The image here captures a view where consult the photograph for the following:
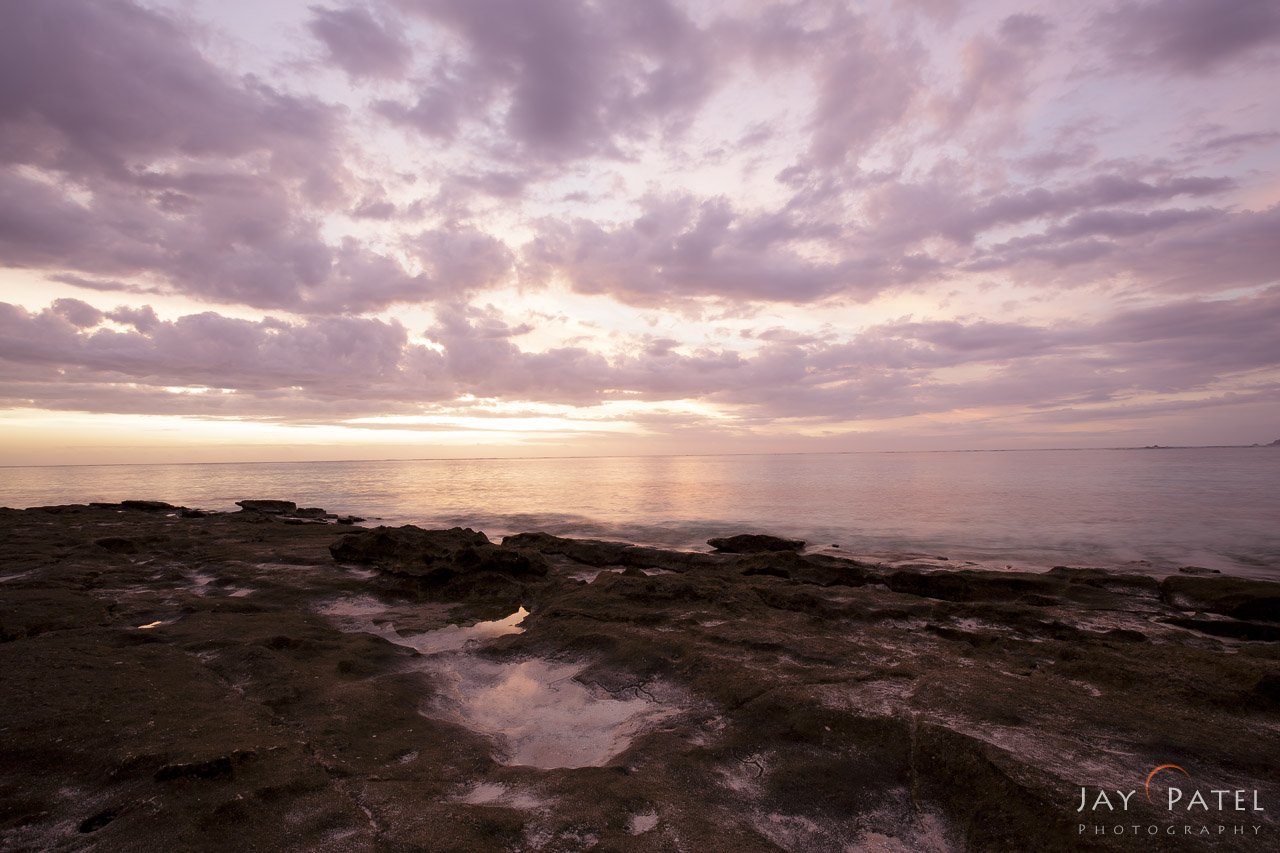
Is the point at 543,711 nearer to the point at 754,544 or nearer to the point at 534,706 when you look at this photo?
the point at 534,706

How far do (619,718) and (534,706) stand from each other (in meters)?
1.22

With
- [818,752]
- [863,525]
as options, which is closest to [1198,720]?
[818,752]

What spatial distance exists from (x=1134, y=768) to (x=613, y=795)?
4.88 meters

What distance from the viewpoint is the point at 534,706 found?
7336 mm

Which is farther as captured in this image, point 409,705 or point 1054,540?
point 1054,540

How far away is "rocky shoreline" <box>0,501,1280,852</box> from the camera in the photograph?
14.6ft

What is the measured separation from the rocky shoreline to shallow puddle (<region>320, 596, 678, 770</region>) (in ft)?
0.15

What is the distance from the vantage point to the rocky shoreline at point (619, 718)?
14.6ft

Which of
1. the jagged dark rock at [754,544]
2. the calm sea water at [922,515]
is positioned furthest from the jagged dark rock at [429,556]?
the calm sea water at [922,515]

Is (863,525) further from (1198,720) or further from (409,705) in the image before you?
(409,705)

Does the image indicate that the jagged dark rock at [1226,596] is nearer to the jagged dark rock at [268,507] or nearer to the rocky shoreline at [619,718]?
the rocky shoreline at [619,718]

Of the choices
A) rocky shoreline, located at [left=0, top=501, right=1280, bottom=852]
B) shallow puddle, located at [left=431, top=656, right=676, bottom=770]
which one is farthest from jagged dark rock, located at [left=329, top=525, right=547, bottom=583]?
shallow puddle, located at [left=431, top=656, right=676, bottom=770]

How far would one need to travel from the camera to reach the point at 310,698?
6.66m

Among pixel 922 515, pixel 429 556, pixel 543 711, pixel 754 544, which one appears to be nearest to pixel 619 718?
pixel 543 711
